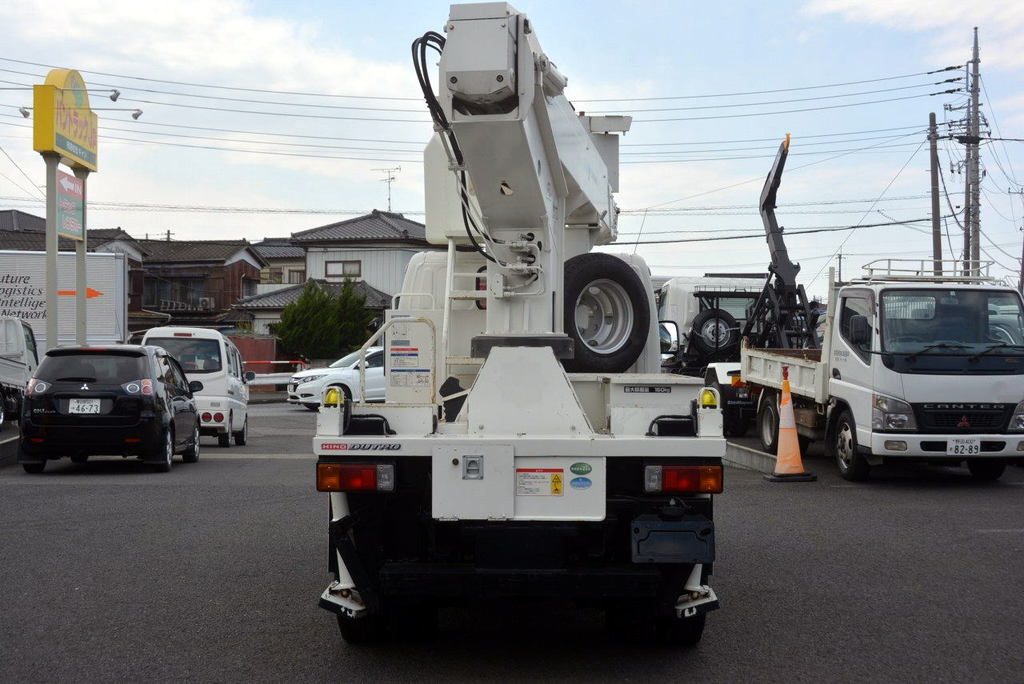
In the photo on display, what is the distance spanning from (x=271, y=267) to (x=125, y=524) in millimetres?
61224

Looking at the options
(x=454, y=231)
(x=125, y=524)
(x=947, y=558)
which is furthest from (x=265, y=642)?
(x=947, y=558)

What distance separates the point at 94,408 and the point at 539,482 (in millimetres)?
9694

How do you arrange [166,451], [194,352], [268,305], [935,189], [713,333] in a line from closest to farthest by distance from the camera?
1. [166,451]
2. [194,352]
3. [713,333]
4. [935,189]
5. [268,305]

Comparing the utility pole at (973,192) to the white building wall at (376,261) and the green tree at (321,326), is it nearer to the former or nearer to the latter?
the green tree at (321,326)

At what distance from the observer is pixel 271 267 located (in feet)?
229

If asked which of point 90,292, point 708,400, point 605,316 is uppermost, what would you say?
point 90,292

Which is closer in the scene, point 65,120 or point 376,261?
point 65,120

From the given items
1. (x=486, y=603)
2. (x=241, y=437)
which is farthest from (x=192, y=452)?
(x=486, y=603)

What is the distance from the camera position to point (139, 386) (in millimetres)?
13797

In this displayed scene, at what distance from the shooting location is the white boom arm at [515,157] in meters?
5.94

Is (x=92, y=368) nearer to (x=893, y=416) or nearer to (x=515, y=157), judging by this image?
(x=515, y=157)

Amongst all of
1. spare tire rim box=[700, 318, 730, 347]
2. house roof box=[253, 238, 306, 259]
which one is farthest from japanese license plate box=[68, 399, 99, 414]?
house roof box=[253, 238, 306, 259]

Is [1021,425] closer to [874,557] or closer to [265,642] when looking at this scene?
[874,557]

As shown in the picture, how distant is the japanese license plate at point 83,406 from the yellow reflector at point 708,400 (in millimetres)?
9961
